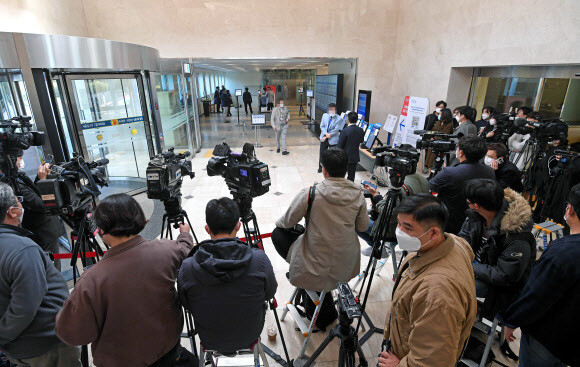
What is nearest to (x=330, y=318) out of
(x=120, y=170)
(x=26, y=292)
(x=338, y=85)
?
(x=26, y=292)

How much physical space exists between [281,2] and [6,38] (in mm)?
6030

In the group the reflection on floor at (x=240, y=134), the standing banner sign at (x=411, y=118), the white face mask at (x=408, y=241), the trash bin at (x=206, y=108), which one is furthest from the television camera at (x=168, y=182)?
the trash bin at (x=206, y=108)

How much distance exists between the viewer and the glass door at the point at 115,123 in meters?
5.04

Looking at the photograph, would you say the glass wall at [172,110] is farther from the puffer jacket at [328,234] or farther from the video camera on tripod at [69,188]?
the puffer jacket at [328,234]

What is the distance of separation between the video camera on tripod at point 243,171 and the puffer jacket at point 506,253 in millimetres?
1687

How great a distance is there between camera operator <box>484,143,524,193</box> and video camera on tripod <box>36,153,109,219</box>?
410 centimetres

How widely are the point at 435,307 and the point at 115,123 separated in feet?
19.8

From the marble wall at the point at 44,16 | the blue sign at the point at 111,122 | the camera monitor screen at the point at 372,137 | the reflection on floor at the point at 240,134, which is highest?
the marble wall at the point at 44,16

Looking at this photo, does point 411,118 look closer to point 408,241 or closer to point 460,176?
point 460,176

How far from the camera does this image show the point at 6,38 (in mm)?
3898

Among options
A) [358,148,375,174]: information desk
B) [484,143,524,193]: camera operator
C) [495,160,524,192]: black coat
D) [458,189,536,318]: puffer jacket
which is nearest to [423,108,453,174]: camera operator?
[358,148,375,174]: information desk

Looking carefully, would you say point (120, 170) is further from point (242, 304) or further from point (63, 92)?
point (242, 304)

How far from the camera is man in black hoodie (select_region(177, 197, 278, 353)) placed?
4.55 ft

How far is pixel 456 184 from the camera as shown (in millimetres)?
2766
